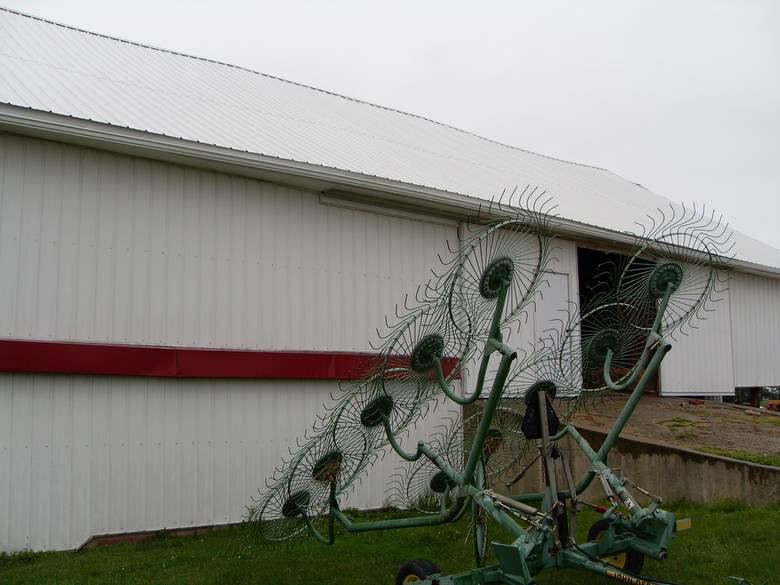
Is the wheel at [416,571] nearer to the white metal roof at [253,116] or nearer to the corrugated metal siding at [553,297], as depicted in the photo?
the white metal roof at [253,116]

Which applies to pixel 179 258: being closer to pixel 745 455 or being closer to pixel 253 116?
pixel 253 116

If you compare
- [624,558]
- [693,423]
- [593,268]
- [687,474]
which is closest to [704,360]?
[593,268]

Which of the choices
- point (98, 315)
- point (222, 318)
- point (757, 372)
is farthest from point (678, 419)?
point (98, 315)

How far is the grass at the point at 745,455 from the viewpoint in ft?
34.4

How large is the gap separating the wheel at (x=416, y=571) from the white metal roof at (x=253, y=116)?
18.7ft

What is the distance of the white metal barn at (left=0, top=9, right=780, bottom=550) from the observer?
8742 millimetres

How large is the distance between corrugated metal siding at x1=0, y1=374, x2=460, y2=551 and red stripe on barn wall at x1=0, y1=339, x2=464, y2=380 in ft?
0.51

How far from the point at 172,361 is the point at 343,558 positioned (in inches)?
122

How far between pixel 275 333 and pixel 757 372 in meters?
13.5

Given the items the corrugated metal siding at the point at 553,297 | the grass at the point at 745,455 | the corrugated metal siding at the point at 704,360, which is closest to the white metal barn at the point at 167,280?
the corrugated metal siding at the point at 553,297

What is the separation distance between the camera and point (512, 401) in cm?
758

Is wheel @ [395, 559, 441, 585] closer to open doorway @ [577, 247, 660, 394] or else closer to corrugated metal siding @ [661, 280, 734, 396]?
open doorway @ [577, 247, 660, 394]

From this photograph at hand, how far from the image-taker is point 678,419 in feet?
45.9

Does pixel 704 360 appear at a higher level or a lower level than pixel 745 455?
higher
